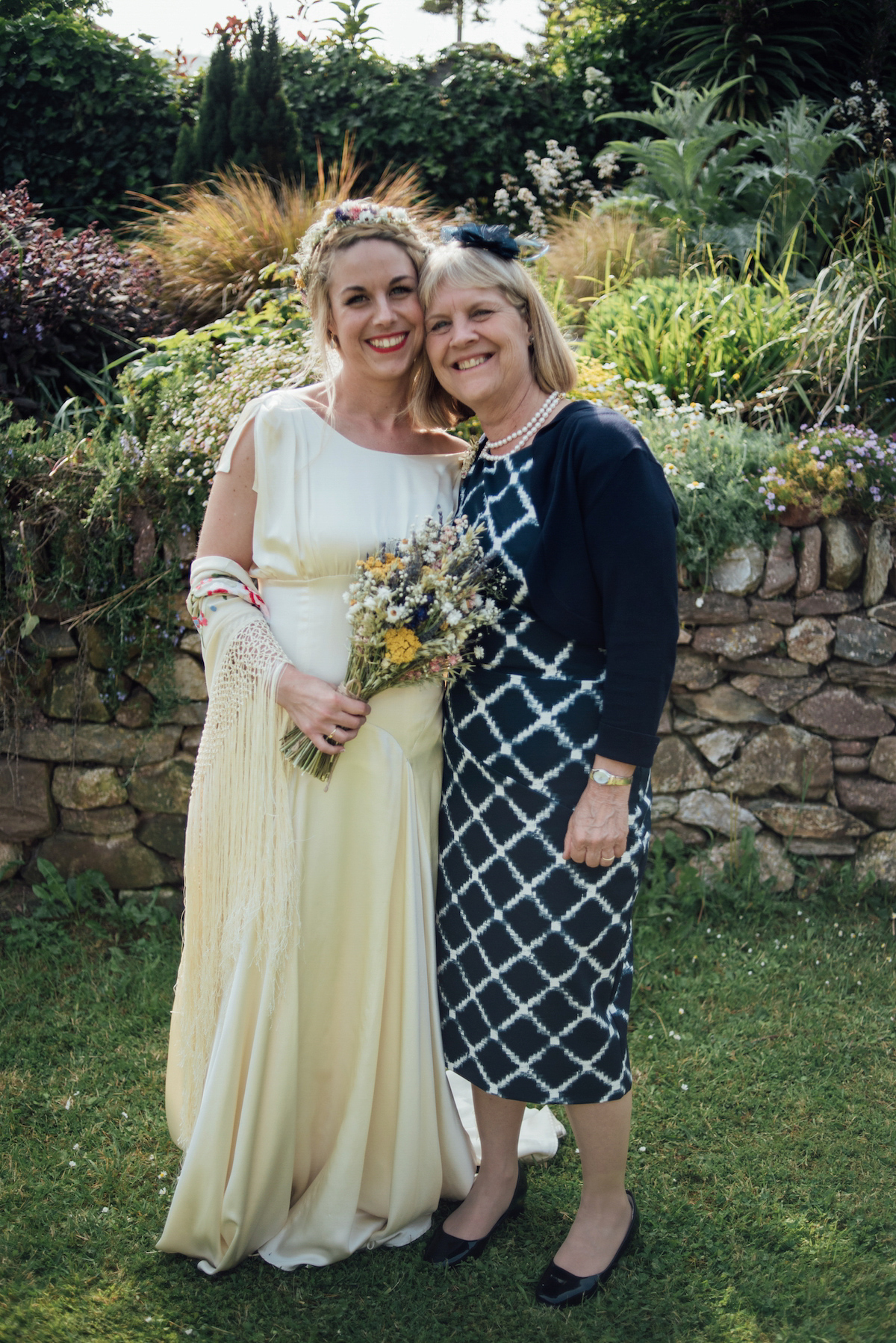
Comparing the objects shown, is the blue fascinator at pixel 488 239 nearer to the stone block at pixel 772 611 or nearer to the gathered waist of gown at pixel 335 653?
the gathered waist of gown at pixel 335 653

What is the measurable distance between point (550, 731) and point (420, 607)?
38cm

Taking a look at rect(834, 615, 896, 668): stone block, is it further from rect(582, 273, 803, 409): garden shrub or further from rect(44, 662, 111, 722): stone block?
rect(44, 662, 111, 722): stone block

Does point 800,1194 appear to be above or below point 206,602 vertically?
below

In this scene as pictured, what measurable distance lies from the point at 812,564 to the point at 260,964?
2.70 meters

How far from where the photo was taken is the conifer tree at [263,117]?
680 centimetres

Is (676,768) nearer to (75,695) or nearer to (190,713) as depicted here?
(190,713)

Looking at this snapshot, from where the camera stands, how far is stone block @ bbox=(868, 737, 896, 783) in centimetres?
382

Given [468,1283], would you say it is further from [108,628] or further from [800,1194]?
[108,628]

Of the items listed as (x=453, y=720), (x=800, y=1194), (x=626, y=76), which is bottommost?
(x=800, y=1194)

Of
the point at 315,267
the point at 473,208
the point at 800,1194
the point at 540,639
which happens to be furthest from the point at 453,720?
the point at 473,208

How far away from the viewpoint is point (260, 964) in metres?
2.13

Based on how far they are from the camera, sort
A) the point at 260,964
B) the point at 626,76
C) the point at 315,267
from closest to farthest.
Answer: the point at 260,964 < the point at 315,267 < the point at 626,76

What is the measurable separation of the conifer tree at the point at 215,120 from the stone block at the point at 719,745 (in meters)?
5.59

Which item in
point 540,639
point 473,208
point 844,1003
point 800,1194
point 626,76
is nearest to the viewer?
point 540,639
